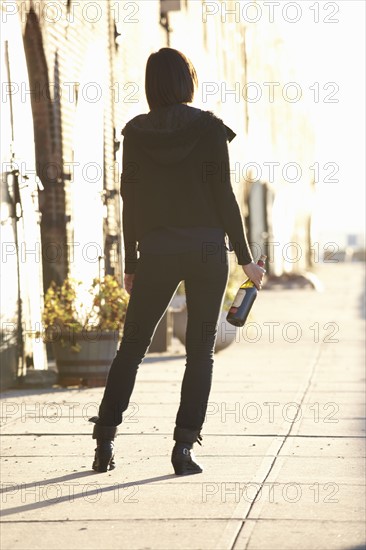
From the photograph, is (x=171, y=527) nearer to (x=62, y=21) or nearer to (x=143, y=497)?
(x=143, y=497)

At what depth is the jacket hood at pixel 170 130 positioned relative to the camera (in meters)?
5.19

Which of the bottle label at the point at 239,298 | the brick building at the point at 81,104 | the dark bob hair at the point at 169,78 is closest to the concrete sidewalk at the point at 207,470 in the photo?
the bottle label at the point at 239,298

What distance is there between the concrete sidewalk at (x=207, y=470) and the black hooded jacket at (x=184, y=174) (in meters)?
1.08

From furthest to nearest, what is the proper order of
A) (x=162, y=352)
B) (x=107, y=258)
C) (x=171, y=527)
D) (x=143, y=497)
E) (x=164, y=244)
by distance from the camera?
(x=107, y=258)
(x=162, y=352)
(x=164, y=244)
(x=143, y=497)
(x=171, y=527)

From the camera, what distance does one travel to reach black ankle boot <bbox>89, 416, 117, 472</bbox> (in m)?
5.40

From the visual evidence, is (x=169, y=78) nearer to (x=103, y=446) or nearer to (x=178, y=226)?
(x=178, y=226)

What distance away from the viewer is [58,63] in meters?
10.9

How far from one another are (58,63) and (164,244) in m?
6.01

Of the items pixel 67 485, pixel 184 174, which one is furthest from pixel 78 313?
pixel 184 174

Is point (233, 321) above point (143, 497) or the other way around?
above

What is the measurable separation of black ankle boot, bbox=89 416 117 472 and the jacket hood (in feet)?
4.09

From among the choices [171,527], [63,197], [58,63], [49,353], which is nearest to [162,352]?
[49,353]

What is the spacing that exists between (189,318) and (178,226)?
432mm

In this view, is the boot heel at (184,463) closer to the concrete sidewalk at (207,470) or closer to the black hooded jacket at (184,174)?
the concrete sidewalk at (207,470)
